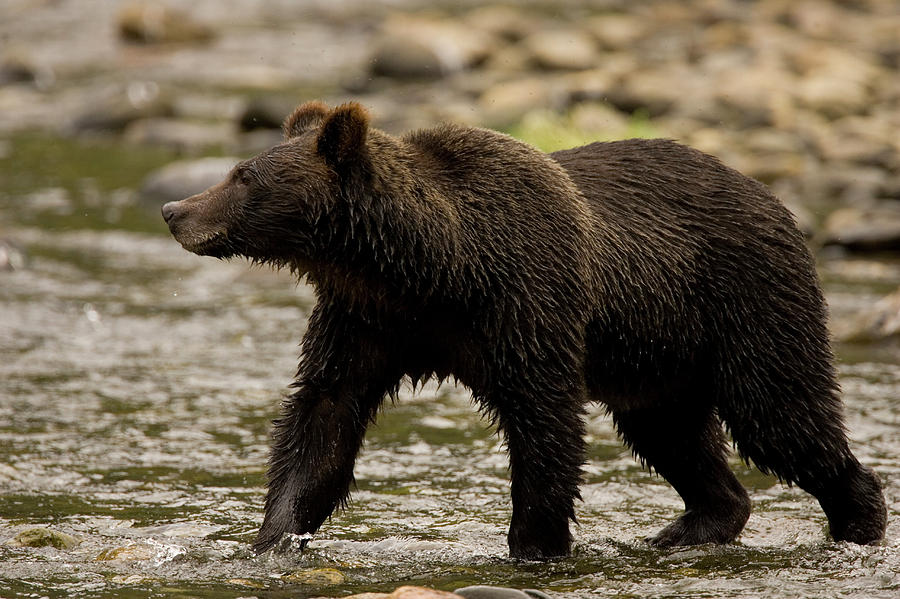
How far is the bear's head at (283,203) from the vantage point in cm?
570

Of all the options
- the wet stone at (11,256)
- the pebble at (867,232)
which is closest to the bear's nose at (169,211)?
the wet stone at (11,256)

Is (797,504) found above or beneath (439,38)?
beneath

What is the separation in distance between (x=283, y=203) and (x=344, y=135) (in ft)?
1.27

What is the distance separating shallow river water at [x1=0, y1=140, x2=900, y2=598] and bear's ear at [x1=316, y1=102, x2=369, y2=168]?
152 cm

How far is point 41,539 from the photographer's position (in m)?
6.06

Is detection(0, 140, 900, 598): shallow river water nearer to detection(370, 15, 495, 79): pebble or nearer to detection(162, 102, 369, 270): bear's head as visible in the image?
detection(162, 102, 369, 270): bear's head

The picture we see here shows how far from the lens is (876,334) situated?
1045cm

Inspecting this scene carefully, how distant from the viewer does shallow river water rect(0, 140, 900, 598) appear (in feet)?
19.0

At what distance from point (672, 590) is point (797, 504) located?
1.93 meters

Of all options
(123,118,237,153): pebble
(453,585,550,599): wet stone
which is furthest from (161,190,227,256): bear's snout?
(123,118,237,153): pebble

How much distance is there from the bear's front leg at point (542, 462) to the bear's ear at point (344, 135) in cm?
124

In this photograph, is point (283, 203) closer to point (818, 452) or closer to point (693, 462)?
point (693, 462)

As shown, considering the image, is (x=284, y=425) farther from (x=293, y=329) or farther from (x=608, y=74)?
(x=608, y=74)

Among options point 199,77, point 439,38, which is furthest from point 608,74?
point 199,77
